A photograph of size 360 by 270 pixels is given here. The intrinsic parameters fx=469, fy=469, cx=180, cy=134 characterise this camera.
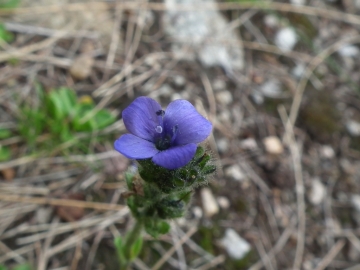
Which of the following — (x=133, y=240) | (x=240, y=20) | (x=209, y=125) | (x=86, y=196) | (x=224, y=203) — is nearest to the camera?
(x=209, y=125)

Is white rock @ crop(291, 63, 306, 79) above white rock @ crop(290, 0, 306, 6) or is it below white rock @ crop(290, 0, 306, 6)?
below

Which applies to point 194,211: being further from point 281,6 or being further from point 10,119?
point 281,6

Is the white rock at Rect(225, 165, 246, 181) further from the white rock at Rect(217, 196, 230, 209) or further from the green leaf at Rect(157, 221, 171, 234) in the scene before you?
the green leaf at Rect(157, 221, 171, 234)

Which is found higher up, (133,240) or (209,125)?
(209,125)

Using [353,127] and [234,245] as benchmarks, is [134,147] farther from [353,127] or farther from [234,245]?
[353,127]

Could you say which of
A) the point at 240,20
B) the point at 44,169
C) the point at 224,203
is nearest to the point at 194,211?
the point at 224,203

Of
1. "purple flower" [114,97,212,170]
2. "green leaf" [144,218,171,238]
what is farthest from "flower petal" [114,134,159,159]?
"green leaf" [144,218,171,238]
